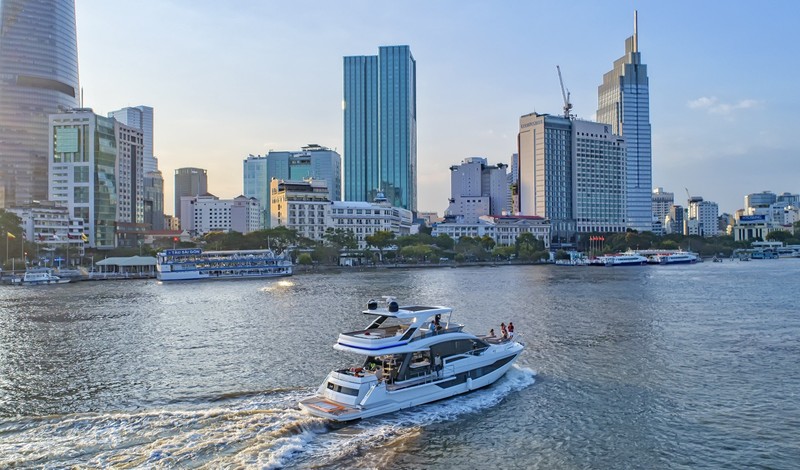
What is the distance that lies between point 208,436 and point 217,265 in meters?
103

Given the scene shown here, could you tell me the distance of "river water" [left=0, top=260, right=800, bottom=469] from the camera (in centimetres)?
2266

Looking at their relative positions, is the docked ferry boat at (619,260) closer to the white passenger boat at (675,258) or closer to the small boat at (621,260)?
the small boat at (621,260)

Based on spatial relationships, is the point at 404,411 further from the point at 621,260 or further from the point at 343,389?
the point at 621,260

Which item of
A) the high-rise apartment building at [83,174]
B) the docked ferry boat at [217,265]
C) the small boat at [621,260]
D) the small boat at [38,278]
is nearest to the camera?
the small boat at [38,278]

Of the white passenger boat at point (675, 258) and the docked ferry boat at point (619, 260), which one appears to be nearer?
the docked ferry boat at point (619, 260)

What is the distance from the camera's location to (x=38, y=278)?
10981cm

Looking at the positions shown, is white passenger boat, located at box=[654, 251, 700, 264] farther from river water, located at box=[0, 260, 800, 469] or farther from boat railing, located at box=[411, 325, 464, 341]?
boat railing, located at box=[411, 325, 464, 341]


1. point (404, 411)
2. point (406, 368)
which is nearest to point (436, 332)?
point (406, 368)

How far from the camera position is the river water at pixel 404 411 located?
22.7 m

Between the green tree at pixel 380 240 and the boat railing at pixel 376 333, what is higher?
the green tree at pixel 380 240


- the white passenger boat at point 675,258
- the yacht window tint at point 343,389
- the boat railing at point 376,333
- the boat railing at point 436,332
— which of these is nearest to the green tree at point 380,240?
the white passenger boat at point 675,258

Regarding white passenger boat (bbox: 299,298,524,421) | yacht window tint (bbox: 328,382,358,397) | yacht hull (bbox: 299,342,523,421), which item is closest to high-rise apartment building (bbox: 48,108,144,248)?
white passenger boat (bbox: 299,298,524,421)

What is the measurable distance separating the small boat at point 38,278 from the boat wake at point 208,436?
96510 mm

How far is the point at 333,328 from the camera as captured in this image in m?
51.5
